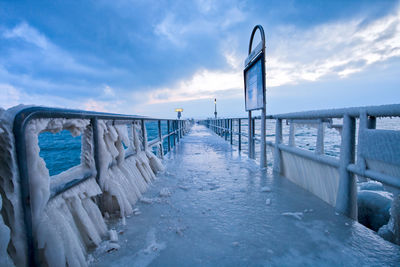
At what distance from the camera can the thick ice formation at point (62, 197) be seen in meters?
0.82

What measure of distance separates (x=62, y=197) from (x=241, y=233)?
45.9 inches

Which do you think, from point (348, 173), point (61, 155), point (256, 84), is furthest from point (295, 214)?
point (61, 155)

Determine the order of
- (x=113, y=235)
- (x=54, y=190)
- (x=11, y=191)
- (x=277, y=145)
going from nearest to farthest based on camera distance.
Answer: (x=11, y=191) < (x=54, y=190) < (x=113, y=235) < (x=277, y=145)

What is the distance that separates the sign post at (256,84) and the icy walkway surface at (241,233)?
1.25m

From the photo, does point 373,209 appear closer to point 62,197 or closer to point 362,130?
point 362,130

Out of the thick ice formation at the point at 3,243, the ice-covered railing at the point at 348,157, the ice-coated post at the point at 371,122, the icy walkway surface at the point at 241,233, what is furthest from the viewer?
the ice-coated post at the point at 371,122

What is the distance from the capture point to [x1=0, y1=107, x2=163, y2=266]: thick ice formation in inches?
32.2

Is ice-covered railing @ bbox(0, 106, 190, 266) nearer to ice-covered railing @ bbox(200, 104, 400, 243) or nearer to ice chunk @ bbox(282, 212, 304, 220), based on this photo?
ice chunk @ bbox(282, 212, 304, 220)

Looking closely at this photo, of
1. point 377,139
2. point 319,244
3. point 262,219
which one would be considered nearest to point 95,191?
point 262,219

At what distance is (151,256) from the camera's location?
1.12 m

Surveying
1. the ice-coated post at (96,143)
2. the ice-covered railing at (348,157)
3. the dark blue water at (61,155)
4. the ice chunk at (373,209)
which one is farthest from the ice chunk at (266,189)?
the dark blue water at (61,155)

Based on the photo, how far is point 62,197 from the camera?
111 cm

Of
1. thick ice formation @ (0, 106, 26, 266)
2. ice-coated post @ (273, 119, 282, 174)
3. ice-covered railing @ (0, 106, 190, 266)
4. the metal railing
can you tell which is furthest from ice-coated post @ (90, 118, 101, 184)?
ice-coated post @ (273, 119, 282, 174)

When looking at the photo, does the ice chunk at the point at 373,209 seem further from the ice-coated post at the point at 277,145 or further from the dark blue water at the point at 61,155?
the dark blue water at the point at 61,155
